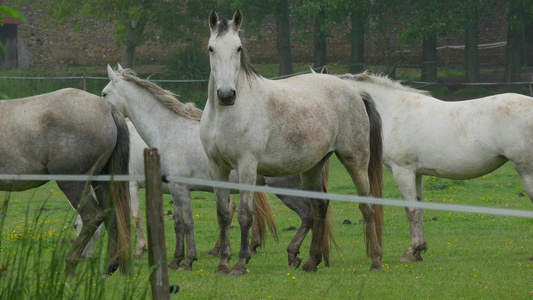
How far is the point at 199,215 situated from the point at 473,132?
18.7 feet

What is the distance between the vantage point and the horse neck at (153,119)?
8758 mm

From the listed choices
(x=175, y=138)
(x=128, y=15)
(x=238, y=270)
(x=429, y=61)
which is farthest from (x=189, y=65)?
(x=238, y=270)

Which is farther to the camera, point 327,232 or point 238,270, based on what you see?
point 327,232

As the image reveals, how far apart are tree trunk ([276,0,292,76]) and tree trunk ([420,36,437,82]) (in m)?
5.19

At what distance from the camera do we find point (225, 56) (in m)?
6.91

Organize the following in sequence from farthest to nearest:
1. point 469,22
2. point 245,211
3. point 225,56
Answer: point 469,22
point 245,211
point 225,56

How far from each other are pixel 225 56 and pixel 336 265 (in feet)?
8.76

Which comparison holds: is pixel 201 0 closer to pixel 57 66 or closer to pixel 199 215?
pixel 57 66

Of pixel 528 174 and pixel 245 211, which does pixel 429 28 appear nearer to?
pixel 528 174

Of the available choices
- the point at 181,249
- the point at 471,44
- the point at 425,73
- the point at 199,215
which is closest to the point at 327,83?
the point at 181,249

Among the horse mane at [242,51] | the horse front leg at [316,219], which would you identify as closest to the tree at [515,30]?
the horse front leg at [316,219]

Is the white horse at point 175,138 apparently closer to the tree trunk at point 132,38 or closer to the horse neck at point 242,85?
the horse neck at point 242,85

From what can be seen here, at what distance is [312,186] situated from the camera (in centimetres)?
806

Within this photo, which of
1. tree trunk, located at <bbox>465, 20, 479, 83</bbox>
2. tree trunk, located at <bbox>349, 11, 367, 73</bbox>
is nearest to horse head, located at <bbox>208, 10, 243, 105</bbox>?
tree trunk, located at <bbox>465, 20, 479, 83</bbox>
